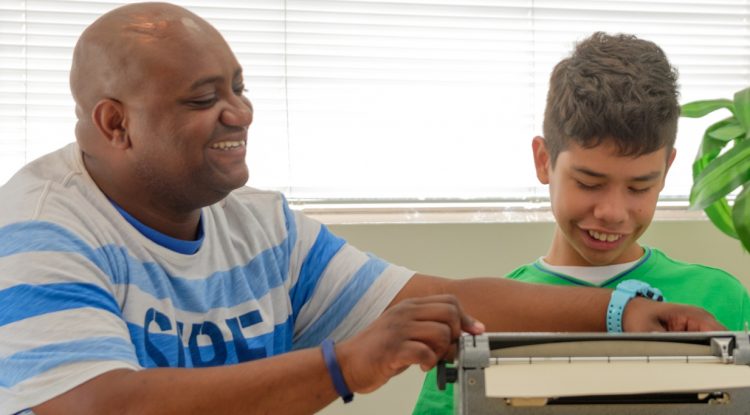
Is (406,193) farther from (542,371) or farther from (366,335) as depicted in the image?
(542,371)

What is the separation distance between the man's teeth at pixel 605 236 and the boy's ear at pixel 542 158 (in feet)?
0.46

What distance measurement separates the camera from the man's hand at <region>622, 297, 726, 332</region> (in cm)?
128

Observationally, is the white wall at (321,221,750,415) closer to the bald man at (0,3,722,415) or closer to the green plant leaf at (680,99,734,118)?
the green plant leaf at (680,99,734,118)

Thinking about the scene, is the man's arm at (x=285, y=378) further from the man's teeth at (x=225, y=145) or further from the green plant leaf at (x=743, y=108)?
the green plant leaf at (x=743, y=108)

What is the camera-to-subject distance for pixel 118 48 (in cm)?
142

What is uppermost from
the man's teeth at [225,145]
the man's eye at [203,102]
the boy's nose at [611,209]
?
the man's eye at [203,102]

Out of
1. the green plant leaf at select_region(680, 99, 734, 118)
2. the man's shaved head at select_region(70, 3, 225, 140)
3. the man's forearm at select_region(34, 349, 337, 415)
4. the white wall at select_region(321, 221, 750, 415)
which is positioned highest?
the man's shaved head at select_region(70, 3, 225, 140)

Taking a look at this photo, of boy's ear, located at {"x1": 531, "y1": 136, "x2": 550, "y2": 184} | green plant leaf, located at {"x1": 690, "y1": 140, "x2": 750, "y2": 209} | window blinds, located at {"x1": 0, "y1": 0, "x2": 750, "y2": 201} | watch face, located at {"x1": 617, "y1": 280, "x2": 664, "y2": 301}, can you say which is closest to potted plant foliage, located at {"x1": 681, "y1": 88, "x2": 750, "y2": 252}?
green plant leaf, located at {"x1": 690, "y1": 140, "x2": 750, "y2": 209}

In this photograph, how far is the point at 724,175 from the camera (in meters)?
1.89

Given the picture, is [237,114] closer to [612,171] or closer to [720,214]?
[612,171]

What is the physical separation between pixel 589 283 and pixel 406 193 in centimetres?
101

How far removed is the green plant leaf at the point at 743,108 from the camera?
1923mm

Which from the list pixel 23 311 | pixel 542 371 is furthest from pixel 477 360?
pixel 23 311

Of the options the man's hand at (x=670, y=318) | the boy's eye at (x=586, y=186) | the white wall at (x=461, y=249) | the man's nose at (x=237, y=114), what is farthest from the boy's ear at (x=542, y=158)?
the white wall at (x=461, y=249)
